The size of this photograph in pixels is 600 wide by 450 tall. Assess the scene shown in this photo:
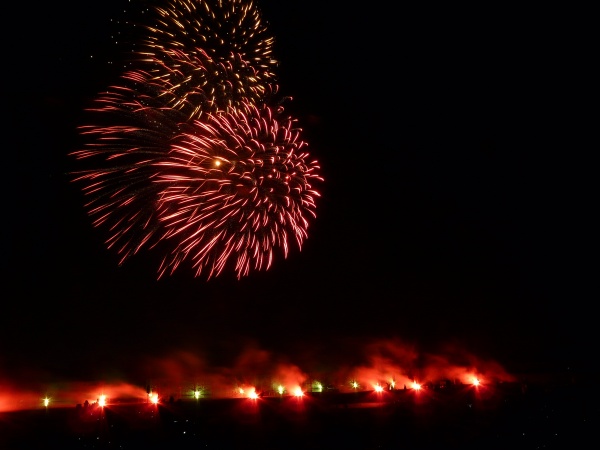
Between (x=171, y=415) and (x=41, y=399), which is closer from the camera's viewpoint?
(x=171, y=415)

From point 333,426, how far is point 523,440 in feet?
11.2

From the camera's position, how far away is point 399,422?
11.8 metres

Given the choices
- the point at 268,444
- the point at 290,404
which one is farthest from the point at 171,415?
the point at 290,404

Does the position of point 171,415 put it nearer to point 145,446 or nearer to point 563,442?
point 145,446

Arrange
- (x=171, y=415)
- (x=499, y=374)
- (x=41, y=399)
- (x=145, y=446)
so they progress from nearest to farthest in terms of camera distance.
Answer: (x=145, y=446), (x=171, y=415), (x=41, y=399), (x=499, y=374)

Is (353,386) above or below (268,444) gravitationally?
above

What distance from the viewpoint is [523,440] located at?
10234mm

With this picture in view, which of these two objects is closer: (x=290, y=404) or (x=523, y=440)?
(x=523, y=440)

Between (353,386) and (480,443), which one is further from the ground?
(353,386)

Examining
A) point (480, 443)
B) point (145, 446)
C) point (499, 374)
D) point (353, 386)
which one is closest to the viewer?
point (145, 446)

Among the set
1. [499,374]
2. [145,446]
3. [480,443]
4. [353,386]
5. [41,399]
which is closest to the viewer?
[145,446]

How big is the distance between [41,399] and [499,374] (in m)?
13.0

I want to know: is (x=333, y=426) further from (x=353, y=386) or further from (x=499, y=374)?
(x=499, y=374)

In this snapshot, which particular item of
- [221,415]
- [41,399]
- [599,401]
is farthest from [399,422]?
[41,399]
